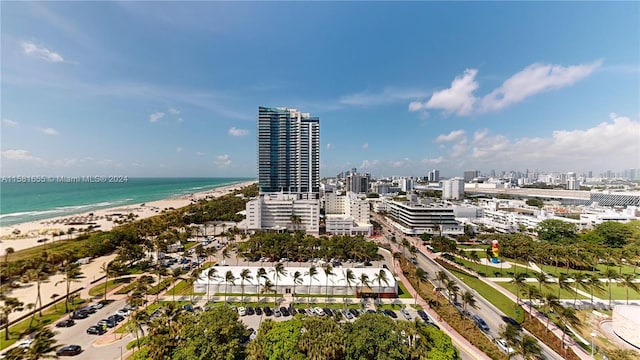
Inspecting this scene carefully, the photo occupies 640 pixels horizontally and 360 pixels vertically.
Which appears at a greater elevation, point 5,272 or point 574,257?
point 5,272

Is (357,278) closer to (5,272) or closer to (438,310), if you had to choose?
(438,310)

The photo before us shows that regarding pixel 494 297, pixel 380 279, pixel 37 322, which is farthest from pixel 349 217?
pixel 37 322

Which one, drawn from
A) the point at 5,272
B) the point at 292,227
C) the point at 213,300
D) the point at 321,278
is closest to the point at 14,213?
the point at 5,272

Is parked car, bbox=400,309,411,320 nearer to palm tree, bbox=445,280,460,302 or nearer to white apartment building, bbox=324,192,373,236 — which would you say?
palm tree, bbox=445,280,460,302

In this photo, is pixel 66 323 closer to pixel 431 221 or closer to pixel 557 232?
pixel 431 221

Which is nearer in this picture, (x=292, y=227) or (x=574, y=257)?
(x=574, y=257)

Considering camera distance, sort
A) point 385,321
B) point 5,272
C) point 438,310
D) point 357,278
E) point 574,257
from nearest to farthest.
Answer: point 385,321, point 438,310, point 5,272, point 357,278, point 574,257

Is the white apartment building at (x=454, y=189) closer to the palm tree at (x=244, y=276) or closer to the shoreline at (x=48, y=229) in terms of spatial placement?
the palm tree at (x=244, y=276)
